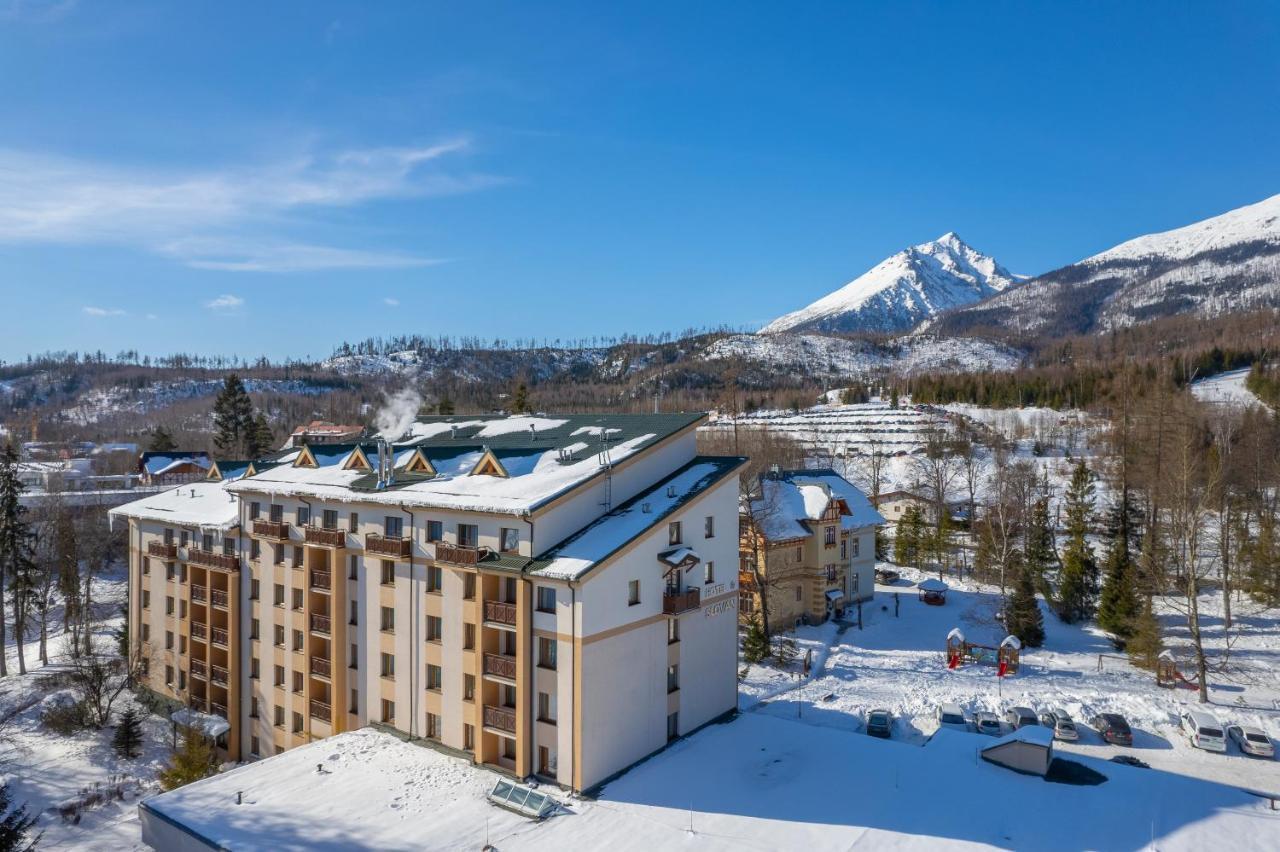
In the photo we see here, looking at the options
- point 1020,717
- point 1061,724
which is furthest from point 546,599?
point 1061,724

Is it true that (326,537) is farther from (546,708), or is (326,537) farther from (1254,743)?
(1254,743)

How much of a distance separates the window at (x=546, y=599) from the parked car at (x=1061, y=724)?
1857cm

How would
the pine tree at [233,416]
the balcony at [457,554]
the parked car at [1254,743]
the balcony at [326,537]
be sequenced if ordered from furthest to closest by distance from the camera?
1. the pine tree at [233,416]
2. the balcony at [326,537]
3. the parked car at [1254,743]
4. the balcony at [457,554]

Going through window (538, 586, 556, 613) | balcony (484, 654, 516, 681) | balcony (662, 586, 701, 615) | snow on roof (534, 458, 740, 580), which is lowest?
balcony (484, 654, 516, 681)

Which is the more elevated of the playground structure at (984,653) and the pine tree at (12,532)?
the pine tree at (12,532)

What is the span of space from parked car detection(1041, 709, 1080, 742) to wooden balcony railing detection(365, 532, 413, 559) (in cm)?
2314

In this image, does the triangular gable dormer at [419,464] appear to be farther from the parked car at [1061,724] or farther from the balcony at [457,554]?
the parked car at [1061,724]

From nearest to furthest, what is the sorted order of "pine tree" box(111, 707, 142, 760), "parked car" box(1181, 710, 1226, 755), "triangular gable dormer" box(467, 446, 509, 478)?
"triangular gable dormer" box(467, 446, 509, 478), "parked car" box(1181, 710, 1226, 755), "pine tree" box(111, 707, 142, 760)

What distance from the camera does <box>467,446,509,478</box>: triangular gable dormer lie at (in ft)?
78.2

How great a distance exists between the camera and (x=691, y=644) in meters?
24.1

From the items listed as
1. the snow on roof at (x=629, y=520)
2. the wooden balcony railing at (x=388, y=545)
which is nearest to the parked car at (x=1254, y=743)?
the snow on roof at (x=629, y=520)

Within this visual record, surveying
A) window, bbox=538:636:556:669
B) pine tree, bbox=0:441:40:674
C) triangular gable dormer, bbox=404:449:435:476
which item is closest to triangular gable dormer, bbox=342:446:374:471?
triangular gable dormer, bbox=404:449:435:476

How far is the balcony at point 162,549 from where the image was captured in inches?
1323

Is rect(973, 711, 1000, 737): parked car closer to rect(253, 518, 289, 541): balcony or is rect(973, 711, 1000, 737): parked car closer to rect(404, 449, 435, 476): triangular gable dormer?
rect(404, 449, 435, 476): triangular gable dormer
